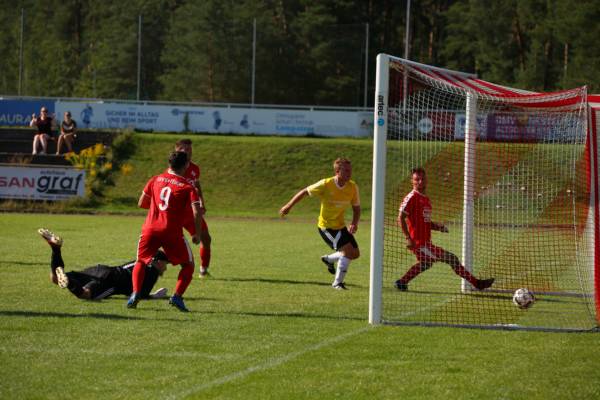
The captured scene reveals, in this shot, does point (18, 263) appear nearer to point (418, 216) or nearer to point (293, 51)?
point (418, 216)

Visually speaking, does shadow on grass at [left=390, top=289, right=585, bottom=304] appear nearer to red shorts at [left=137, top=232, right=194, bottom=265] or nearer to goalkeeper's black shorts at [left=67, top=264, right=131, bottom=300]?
red shorts at [left=137, top=232, right=194, bottom=265]

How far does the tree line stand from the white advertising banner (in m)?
11.9

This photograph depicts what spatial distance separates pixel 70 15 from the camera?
241 ft

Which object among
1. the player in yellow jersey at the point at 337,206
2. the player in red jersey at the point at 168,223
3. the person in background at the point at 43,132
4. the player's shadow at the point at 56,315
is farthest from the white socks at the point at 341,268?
the person in background at the point at 43,132

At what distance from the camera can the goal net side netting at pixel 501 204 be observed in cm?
1009

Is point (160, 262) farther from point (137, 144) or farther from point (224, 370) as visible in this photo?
point (137, 144)

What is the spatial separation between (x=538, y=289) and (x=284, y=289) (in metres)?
3.60

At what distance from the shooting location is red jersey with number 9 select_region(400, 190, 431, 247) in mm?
12289

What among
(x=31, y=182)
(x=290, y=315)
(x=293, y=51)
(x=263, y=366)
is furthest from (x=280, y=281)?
(x=293, y=51)

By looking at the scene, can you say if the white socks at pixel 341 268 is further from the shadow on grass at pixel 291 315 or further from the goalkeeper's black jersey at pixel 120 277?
the goalkeeper's black jersey at pixel 120 277

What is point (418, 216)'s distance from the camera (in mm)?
12352

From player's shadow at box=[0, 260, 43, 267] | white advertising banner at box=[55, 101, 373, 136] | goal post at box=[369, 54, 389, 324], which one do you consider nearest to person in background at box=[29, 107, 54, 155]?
white advertising banner at box=[55, 101, 373, 136]

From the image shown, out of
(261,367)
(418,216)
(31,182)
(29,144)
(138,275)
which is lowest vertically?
(261,367)

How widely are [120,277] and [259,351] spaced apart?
3494 mm
